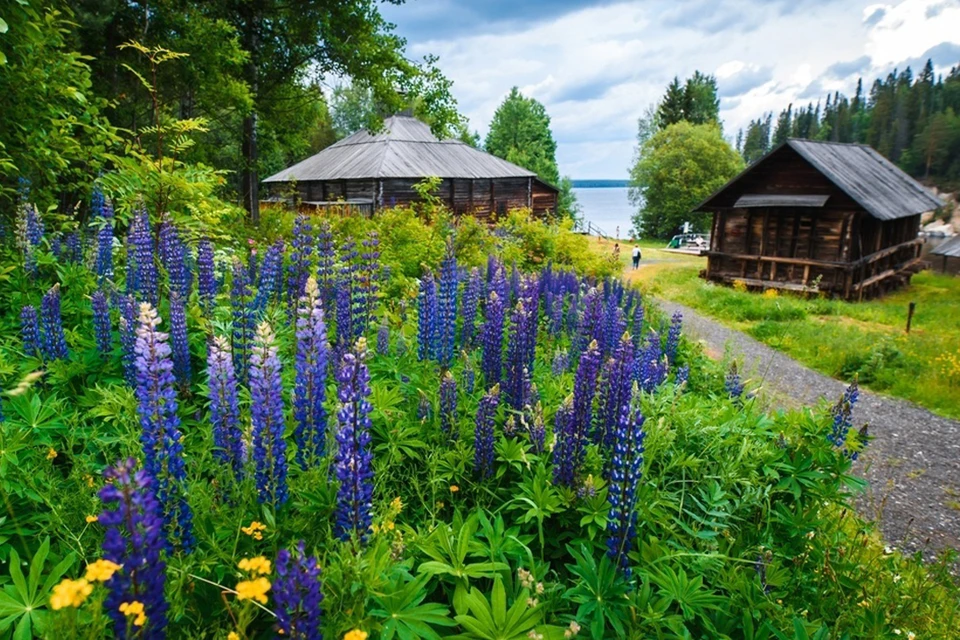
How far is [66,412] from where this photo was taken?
3.37 metres

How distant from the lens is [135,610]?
56.9 inches

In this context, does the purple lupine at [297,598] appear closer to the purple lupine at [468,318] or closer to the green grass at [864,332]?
the purple lupine at [468,318]

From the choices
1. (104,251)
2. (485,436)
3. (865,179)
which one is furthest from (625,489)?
(865,179)

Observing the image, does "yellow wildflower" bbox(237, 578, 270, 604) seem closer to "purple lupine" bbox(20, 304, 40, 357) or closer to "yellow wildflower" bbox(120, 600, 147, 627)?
"yellow wildflower" bbox(120, 600, 147, 627)

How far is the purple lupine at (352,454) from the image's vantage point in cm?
219

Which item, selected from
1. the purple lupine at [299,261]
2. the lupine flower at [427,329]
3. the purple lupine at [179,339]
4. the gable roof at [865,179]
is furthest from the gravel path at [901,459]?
the gable roof at [865,179]

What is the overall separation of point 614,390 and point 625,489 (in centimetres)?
82

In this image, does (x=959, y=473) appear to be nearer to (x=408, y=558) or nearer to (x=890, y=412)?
(x=890, y=412)

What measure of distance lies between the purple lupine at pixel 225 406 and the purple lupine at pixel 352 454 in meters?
0.62

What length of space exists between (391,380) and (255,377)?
1.77 m

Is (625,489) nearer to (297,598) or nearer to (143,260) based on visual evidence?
(297,598)

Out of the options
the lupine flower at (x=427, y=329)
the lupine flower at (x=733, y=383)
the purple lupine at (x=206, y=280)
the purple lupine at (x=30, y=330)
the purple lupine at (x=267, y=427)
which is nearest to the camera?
the purple lupine at (x=267, y=427)

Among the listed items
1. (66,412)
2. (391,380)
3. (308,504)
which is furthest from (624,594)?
(66,412)

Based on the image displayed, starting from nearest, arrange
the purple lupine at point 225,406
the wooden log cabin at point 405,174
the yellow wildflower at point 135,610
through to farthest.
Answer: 1. the yellow wildflower at point 135,610
2. the purple lupine at point 225,406
3. the wooden log cabin at point 405,174
